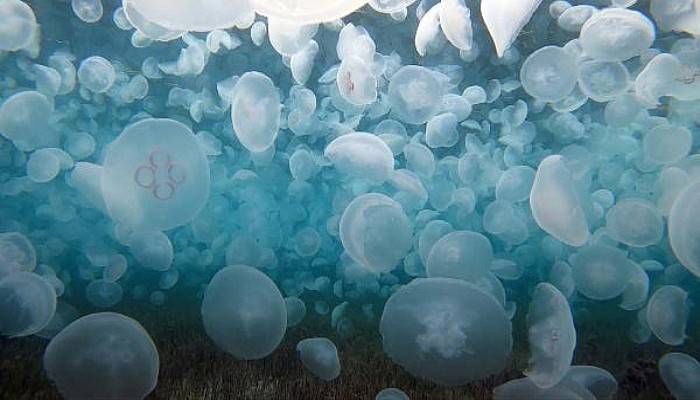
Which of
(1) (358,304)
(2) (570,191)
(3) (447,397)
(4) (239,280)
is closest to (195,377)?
(4) (239,280)

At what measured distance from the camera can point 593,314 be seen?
9312 millimetres

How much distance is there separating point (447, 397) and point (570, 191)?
1698 mm

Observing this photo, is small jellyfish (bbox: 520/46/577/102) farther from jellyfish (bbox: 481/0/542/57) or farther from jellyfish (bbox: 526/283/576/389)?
jellyfish (bbox: 526/283/576/389)

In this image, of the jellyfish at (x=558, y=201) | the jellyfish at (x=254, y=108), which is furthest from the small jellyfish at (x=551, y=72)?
the jellyfish at (x=254, y=108)

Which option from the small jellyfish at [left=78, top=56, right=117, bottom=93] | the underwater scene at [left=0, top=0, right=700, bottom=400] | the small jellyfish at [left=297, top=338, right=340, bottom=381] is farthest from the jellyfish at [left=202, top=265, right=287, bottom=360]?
the small jellyfish at [left=78, top=56, right=117, bottom=93]

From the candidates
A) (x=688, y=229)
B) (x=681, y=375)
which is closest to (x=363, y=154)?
(x=688, y=229)

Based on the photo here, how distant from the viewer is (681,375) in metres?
3.79

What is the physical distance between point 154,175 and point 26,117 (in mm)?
2453

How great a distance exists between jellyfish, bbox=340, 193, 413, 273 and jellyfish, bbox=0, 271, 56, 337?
2.09 metres

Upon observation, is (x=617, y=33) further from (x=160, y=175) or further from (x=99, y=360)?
(x=99, y=360)

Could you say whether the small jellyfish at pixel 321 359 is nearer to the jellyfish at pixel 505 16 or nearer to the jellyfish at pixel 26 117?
the jellyfish at pixel 505 16

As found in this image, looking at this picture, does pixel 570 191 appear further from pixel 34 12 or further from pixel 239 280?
pixel 34 12

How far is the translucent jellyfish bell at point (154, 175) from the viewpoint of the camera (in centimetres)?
336

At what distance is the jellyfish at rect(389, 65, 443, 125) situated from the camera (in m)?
5.05
